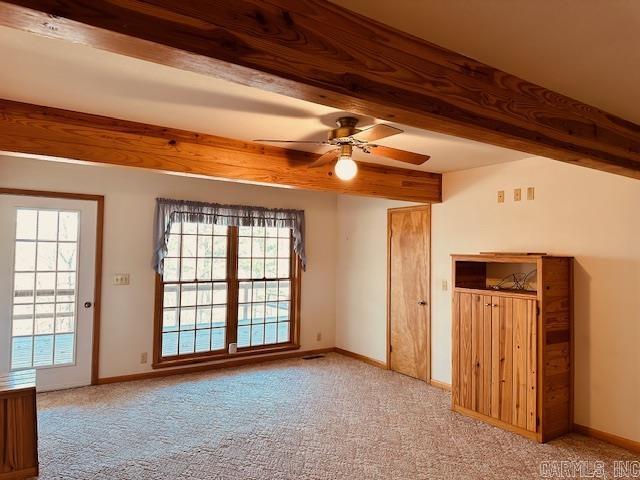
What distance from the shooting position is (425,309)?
5129 mm

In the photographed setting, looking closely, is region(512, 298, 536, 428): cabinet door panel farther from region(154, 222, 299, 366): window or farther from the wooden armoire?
region(154, 222, 299, 366): window

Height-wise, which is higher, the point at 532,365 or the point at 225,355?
the point at 532,365

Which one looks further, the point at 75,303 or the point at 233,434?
the point at 75,303

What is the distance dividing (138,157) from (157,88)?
2.77ft

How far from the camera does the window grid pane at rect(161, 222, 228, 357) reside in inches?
207

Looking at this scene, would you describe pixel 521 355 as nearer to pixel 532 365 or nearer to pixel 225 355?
Answer: pixel 532 365

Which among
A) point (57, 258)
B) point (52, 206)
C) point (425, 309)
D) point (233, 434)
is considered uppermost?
point (52, 206)

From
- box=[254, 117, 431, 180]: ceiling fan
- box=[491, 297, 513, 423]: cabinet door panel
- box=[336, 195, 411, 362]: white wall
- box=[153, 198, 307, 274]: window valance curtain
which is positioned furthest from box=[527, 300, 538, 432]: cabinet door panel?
box=[153, 198, 307, 274]: window valance curtain

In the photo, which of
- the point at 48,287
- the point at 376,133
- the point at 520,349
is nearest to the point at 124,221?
the point at 48,287

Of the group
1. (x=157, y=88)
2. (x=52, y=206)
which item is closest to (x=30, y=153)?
(x=157, y=88)

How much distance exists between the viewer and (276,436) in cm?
353

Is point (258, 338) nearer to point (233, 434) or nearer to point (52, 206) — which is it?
point (233, 434)

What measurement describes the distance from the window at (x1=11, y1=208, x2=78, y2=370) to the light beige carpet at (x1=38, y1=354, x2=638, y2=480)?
0.46 m

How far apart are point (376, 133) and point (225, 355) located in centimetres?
387
